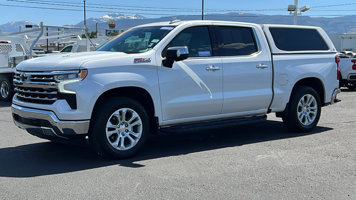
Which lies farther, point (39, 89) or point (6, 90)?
point (6, 90)

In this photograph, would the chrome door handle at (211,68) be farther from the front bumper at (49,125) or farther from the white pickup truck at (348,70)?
the white pickup truck at (348,70)

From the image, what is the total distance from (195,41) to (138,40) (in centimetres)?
88

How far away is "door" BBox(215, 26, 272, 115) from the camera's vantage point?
23.2 feet

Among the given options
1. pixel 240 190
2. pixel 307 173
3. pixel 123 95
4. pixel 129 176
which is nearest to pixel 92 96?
pixel 123 95

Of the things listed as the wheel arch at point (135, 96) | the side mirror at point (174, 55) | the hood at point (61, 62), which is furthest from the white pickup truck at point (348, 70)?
the hood at point (61, 62)

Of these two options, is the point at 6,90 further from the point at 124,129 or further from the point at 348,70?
the point at 348,70

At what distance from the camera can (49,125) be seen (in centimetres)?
575

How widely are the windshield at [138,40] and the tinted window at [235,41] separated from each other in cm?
88

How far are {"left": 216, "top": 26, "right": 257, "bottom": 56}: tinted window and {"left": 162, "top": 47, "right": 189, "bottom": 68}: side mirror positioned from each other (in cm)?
90

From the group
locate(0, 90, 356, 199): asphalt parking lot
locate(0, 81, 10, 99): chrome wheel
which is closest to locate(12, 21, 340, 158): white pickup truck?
locate(0, 90, 356, 199): asphalt parking lot

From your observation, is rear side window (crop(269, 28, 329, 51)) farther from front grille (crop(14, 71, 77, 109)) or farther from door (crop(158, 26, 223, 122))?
front grille (crop(14, 71, 77, 109))

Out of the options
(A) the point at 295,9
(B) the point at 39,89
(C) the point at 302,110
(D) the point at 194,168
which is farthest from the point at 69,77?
(A) the point at 295,9

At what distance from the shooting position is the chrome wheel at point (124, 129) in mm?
5982

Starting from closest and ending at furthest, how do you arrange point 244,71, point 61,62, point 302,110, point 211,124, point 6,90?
point 61,62 → point 211,124 → point 244,71 → point 302,110 → point 6,90
